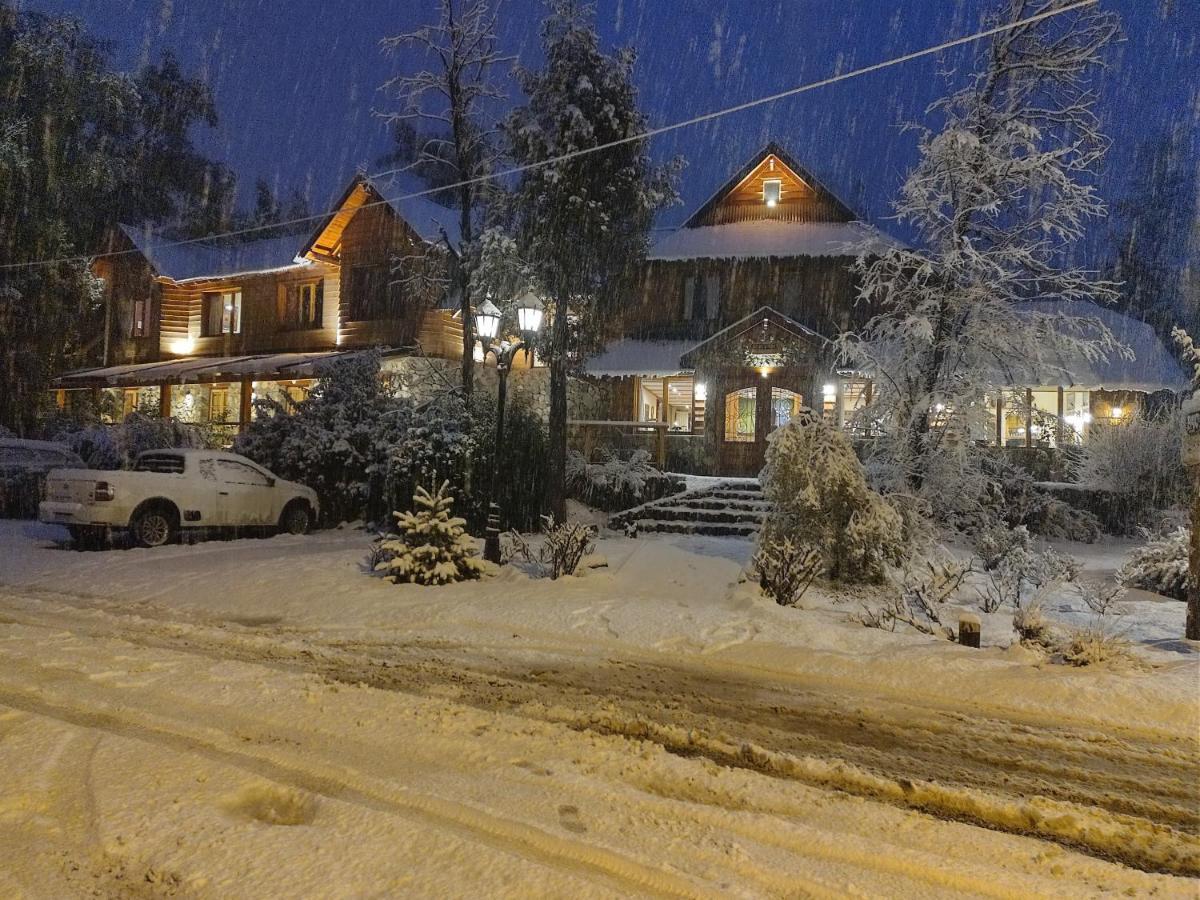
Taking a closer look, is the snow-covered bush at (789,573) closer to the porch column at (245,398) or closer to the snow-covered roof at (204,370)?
the snow-covered roof at (204,370)

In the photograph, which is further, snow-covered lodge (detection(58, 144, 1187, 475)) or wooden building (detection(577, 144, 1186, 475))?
snow-covered lodge (detection(58, 144, 1187, 475))

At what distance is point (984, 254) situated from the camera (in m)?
13.5

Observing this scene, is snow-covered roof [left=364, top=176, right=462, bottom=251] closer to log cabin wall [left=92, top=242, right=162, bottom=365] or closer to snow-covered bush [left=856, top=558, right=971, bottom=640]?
log cabin wall [left=92, top=242, right=162, bottom=365]

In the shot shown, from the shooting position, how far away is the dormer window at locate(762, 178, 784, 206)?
26.0m

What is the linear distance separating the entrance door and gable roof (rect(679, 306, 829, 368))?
57.6 inches

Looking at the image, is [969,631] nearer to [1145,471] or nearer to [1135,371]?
[1145,471]

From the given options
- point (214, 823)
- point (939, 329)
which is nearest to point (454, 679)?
point (214, 823)

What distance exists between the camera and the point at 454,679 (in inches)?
250

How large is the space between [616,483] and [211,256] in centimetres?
2244

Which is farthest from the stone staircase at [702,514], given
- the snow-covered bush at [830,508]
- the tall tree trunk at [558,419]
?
the snow-covered bush at [830,508]

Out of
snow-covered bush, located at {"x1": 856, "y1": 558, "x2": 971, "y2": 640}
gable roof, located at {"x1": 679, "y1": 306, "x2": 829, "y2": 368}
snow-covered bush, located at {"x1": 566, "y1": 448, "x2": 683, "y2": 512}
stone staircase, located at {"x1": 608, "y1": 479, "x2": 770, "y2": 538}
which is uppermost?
gable roof, located at {"x1": 679, "y1": 306, "x2": 829, "y2": 368}

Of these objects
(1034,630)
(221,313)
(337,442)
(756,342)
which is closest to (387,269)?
(221,313)

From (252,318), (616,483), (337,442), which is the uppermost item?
(252,318)

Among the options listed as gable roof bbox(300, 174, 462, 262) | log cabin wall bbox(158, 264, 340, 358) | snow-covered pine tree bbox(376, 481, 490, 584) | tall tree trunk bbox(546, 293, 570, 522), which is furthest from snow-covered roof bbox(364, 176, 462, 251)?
snow-covered pine tree bbox(376, 481, 490, 584)
